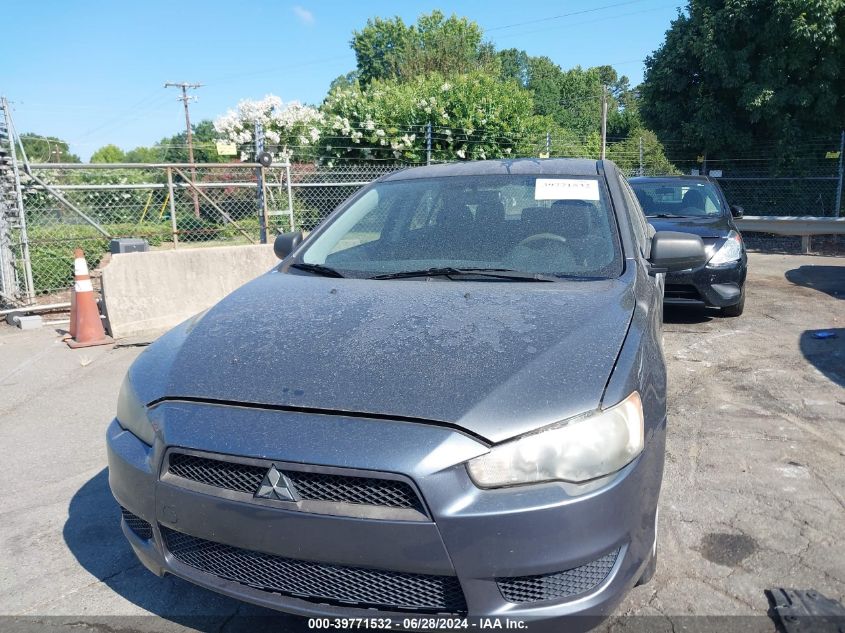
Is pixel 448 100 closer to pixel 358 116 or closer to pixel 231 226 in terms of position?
pixel 358 116

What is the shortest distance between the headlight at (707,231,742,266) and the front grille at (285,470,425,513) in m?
5.81

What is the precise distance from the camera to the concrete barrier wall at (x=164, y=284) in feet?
23.2

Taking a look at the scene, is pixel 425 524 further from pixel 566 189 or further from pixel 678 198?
pixel 678 198

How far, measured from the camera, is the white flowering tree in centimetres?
1866

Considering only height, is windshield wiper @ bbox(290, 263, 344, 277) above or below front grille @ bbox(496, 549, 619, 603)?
above

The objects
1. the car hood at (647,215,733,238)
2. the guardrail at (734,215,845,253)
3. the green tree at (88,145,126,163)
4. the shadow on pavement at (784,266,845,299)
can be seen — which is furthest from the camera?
the green tree at (88,145,126,163)

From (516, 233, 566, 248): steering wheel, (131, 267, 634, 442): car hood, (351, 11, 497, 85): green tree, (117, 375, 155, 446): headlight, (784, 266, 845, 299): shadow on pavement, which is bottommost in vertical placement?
(784, 266, 845, 299): shadow on pavement

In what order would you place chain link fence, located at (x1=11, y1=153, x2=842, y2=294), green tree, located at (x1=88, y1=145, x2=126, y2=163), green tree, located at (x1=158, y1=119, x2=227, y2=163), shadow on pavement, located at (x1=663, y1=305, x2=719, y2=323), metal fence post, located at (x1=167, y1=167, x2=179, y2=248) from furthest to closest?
green tree, located at (x1=88, y1=145, x2=126, y2=163), green tree, located at (x1=158, y1=119, x2=227, y2=163), metal fence post, located at (x1=167, y1=167, x2=179, y2=248), chain link fence, located at (x1=11, y1=153, x2=842, y2=294), shadow on pavement, located at (x1=663, y1=305, x2=719, y2=323)

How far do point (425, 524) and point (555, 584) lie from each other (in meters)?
0.42

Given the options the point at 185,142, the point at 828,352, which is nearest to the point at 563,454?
the point at 828,352

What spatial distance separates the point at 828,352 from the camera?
6.00 m

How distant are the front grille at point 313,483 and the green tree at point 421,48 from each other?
35745 millimetres

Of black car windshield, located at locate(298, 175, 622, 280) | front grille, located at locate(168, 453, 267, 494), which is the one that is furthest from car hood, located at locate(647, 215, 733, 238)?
front grille, located at locate(168, 453, 267, 494)

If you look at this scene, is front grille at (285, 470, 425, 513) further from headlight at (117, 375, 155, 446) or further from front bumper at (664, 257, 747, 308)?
front bumper at (664, 257, 747, 308)
